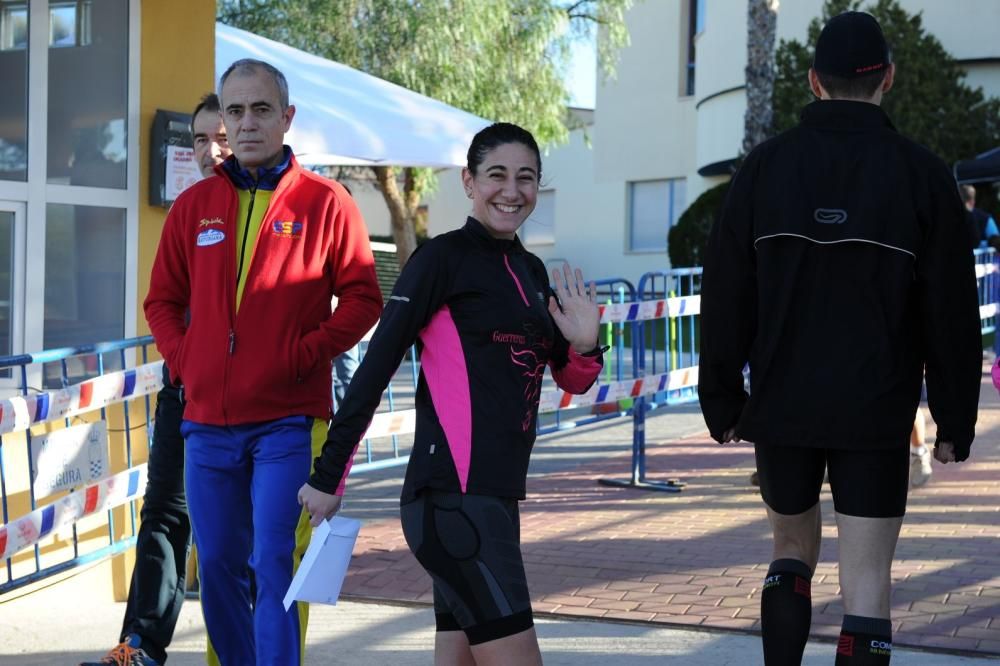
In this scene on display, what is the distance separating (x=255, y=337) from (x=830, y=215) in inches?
62.9

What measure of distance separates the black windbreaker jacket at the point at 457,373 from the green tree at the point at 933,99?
17.6 m

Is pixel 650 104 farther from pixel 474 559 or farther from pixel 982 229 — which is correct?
pixel 474 559

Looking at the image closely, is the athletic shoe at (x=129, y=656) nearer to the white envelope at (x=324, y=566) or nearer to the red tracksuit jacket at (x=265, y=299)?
the red tracksuit jacket at (x=265, y=299)

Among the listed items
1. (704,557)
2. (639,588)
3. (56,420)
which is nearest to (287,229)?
(56,420)

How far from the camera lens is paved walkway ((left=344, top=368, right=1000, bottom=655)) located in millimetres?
5539

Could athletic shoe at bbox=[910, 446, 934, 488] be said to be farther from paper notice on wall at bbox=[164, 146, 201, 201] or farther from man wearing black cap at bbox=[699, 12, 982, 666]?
man wearing black cap at bbox=[699, 12, 982, 666]

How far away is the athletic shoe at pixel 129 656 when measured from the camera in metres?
4.39

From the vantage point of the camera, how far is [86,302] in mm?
6043

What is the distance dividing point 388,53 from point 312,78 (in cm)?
1468

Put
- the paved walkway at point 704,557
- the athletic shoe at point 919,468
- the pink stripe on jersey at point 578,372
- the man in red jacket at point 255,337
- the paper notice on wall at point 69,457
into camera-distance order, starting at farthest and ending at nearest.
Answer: the athletic shoe at point 919,468
the paved walkway at point 704,557
the paper notice on wall at point 69,457
the man in red jacket at point 255,337
the pink stripe on jersey at point 578,372

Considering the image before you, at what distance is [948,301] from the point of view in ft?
11.2

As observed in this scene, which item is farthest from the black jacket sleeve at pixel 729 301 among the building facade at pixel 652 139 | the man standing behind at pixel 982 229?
the building facade at pixel 652 139

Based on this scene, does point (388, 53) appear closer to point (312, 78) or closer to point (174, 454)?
point (312, 78)

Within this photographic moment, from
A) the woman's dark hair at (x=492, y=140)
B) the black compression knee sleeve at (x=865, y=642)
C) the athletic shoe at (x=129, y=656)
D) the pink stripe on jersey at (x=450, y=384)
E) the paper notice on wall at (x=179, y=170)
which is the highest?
the paper notice on wall at (x=179, y=170)
